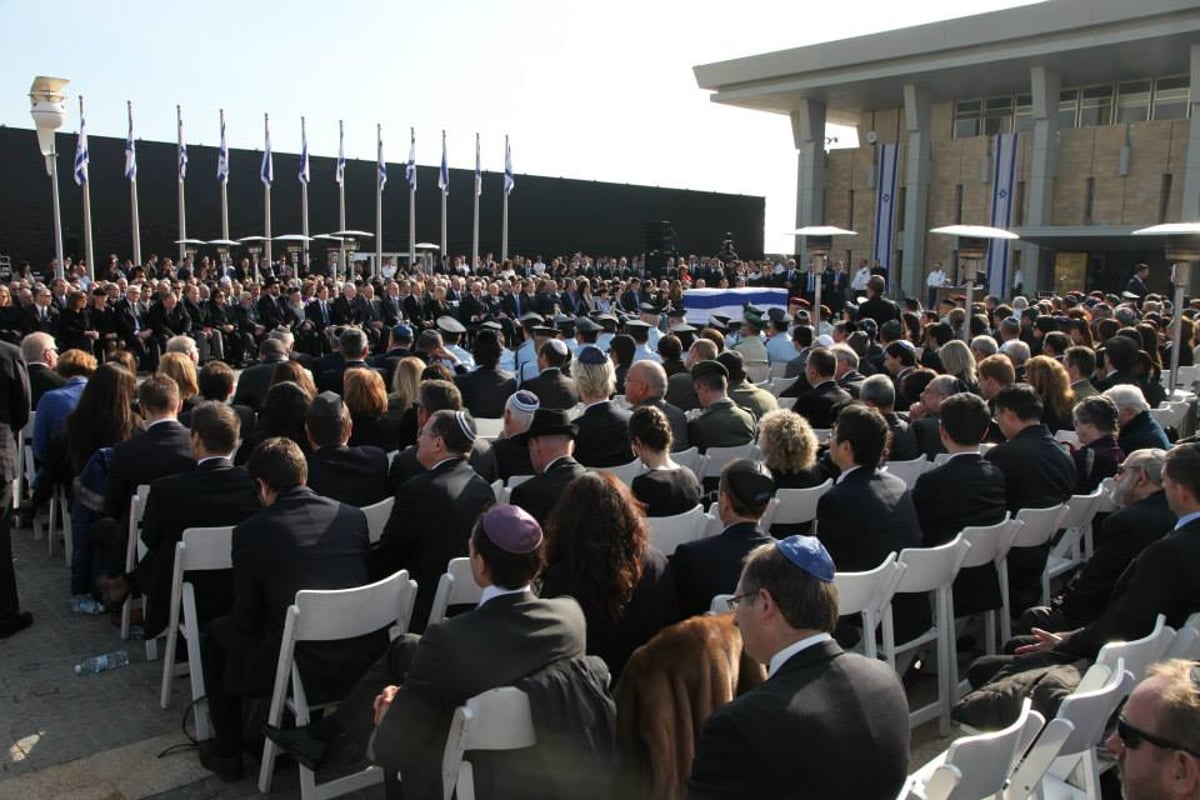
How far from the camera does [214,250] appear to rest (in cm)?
A: 3178

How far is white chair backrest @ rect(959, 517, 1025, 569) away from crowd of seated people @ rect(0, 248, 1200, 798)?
0.12 meters

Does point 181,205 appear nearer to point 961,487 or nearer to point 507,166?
point 507,166

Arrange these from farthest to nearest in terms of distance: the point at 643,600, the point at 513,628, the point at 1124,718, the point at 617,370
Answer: the point at 617,370 → the point at 643,600 → the point at 513,628 → the point at 1124,718

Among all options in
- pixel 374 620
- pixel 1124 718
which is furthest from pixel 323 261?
pixel 1124 718

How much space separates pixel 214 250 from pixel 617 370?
26.1 m

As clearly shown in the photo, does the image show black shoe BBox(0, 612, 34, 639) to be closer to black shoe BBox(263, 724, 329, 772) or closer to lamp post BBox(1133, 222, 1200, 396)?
black shoe BBox(263, 724, 329, 772)

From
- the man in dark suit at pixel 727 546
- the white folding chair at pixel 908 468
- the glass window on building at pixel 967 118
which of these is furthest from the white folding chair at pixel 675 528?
the glass window on building at pixel 967 118

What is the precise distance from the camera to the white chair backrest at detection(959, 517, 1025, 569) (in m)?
4.61

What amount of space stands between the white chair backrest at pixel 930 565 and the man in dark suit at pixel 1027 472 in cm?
94

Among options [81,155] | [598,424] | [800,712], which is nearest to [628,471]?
[598,424]

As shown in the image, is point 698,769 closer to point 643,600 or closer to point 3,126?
point 643,600

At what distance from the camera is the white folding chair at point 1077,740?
2641 mm

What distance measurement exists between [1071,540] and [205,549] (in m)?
4.81

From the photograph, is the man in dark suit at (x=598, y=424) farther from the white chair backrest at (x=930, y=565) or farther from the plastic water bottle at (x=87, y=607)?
the plastic water bottle at (x=87, y=607)
